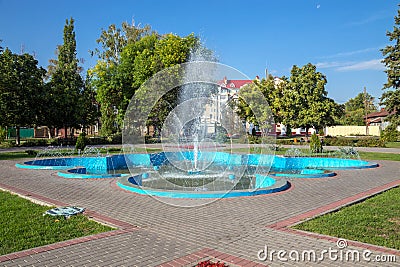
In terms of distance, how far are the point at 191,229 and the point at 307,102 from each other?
3550 cm

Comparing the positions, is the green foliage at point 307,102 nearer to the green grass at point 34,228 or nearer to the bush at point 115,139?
the bush at point 115,139

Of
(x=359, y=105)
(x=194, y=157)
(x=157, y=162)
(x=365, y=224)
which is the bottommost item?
(x=365, y=224)

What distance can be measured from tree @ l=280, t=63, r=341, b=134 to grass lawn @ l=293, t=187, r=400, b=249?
1215 inches

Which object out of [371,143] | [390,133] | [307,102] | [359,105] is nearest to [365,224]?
[371,143]

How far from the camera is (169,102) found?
25.9 meters

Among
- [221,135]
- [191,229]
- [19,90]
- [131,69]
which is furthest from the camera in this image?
[131,69]

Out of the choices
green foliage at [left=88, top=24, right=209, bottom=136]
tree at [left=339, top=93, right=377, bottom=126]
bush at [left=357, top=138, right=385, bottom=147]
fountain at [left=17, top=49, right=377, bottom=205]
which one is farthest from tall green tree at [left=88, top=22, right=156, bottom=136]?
tree at [left=339, top=93, right=377, bottom=126]

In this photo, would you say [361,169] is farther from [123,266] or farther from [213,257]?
[123,266]

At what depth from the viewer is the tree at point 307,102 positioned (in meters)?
38.4

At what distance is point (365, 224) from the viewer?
6.74 meters

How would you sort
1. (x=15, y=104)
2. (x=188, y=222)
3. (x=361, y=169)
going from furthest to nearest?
(x=15, y=104)
(x=361, y=169)
(x=188, y=222)

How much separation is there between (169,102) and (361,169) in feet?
47.3

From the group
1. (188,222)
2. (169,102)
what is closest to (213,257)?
(188,222)

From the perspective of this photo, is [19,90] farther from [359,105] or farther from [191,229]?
[359,105]
